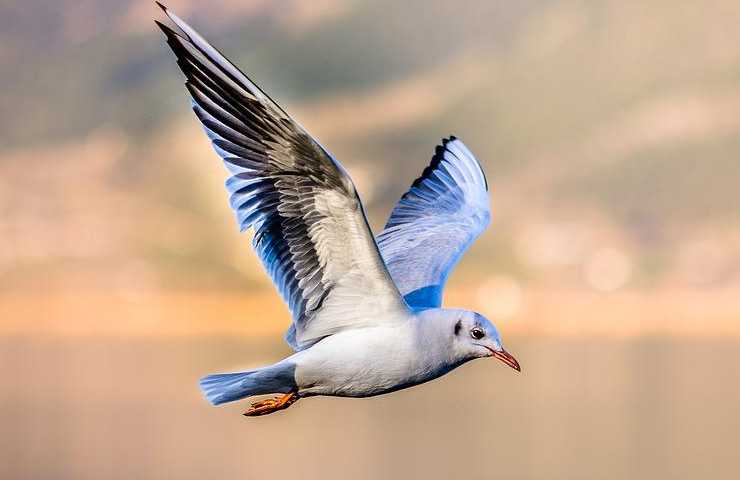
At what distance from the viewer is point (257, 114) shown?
4652 millimetres

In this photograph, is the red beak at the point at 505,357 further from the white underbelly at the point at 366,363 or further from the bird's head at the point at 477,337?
the white underbelly at the point at 366,363

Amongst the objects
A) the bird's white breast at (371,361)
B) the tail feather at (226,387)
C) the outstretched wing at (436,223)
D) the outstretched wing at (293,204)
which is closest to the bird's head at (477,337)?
the bird's white breast at (371,361)

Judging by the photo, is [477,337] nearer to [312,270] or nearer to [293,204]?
[312,270]

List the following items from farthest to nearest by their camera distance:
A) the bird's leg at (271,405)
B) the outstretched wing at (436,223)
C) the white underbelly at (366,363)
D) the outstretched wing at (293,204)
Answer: the outstretched wing at (436,223) → the bird's leg at (271,405) → the white underbelly at (366,363) → the outstretched wing at (293,204)

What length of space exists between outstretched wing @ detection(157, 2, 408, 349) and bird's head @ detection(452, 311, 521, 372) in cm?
25

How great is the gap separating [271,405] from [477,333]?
95 cm

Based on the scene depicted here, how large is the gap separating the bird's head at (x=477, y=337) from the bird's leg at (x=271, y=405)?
0.75m

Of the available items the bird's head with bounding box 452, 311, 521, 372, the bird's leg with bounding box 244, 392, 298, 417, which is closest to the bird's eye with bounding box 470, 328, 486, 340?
the bird's head with bounding box 452, 311, 521, 372

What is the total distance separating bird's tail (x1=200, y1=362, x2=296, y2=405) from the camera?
197 inches

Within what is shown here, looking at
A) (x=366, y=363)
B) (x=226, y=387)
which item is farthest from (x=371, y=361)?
(x=226, y=387)

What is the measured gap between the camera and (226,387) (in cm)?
507

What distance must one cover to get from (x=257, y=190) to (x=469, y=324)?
1056 mm

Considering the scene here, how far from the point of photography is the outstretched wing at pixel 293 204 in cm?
459

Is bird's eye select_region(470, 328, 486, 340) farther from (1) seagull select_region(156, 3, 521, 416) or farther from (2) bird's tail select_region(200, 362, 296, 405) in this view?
(2) bird's tail select_region(200, 362, 296, 405)
